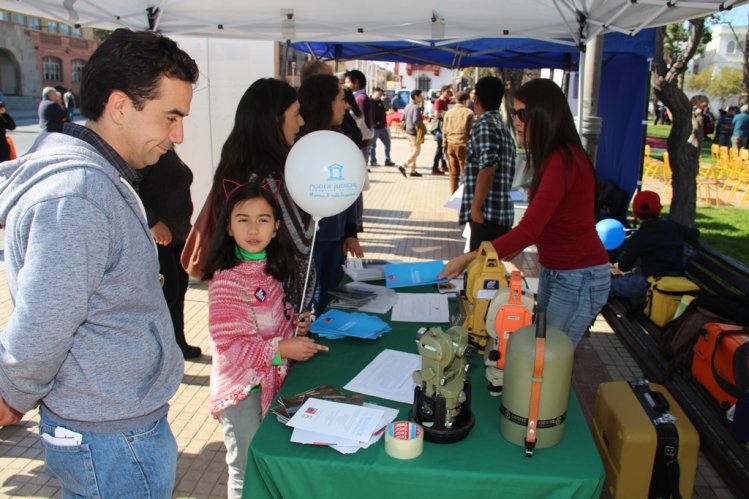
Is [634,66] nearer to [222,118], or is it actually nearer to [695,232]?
[695,232]

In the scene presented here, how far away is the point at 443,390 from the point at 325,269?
1.84 metres

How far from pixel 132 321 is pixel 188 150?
4.51 m

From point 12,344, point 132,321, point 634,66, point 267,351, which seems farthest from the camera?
point 634,66

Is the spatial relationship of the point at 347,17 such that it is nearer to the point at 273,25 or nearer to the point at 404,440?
the point at 273,25

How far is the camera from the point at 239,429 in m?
2.08

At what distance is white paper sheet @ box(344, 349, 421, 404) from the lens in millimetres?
1866

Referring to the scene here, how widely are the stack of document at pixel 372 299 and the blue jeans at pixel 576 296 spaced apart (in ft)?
2.45

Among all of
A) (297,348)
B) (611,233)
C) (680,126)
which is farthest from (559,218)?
(680,126)

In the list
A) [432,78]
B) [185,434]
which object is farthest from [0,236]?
[432,78]

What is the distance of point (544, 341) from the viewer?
57.9 inches

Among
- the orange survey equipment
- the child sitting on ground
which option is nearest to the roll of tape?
the orange survey equipment

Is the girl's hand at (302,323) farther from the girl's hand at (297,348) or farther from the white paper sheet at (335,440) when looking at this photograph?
the white paper sheet at (335,440)

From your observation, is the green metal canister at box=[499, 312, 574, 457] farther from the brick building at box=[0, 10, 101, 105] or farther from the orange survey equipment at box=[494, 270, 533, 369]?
the brick building at box=[0, 10, 101, 105]

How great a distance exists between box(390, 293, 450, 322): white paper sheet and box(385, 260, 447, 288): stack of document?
0.16m
